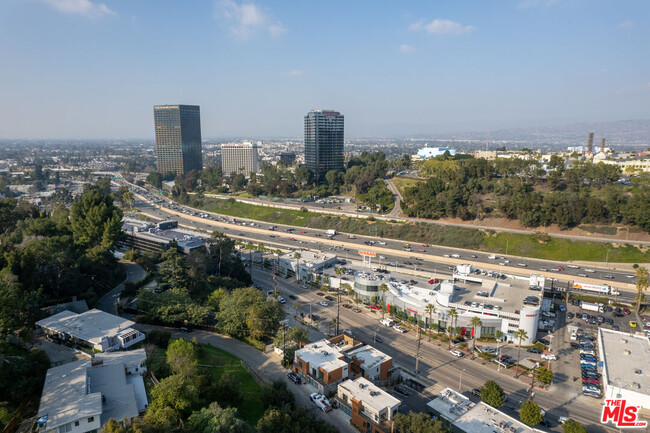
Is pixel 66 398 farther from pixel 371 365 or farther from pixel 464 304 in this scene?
pixel 464 304

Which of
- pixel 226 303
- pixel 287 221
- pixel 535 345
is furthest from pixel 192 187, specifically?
pixel 535 345

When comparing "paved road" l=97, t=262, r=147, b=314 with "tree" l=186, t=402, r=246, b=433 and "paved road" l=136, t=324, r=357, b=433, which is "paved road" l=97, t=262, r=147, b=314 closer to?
"paved road" l=136, t=324, r=357, b=433

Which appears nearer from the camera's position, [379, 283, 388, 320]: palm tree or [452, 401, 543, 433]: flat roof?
[452, 401, 543, 433]: flat roof

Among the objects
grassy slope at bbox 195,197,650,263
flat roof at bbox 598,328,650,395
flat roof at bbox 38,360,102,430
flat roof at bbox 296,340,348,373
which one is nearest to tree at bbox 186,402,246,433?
flat roof at bbox 38,360,102,430

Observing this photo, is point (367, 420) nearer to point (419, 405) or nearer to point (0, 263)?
point (419, 405)

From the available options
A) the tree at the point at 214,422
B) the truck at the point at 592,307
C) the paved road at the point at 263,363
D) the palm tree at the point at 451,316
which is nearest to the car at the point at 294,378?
the paved road at the point at 263,363

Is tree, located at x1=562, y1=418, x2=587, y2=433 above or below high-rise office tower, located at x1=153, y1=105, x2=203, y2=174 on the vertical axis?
below

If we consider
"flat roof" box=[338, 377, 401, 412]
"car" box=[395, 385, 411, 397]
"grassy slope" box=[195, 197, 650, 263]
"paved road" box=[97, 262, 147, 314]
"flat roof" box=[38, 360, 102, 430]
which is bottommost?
"car" box=[395, 385, 411, 397]

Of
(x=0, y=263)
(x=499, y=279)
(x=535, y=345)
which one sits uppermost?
(x=0, y=263)
